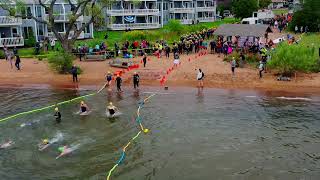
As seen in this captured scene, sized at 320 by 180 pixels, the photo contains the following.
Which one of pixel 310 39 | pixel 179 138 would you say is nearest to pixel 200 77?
pixel 179 138

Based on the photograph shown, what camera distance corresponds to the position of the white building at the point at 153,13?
240 ft

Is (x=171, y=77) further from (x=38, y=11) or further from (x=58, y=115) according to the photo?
(x=38, y=11)

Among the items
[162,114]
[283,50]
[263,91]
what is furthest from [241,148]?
[283,50]

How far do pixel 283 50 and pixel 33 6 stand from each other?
36.8m

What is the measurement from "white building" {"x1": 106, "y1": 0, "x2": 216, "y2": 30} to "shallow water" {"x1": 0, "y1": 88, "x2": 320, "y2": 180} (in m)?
37.7

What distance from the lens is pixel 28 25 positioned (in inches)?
2295

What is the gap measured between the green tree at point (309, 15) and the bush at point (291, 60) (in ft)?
105

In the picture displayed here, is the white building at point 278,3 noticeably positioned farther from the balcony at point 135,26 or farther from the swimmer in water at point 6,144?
the swimmer in water at point 6,144

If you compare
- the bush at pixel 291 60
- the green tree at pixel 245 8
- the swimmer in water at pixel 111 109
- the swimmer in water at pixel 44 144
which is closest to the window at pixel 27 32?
the swimmer in water at pixel 111 109

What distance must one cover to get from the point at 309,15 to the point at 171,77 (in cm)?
3757

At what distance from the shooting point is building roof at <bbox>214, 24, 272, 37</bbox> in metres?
44.7

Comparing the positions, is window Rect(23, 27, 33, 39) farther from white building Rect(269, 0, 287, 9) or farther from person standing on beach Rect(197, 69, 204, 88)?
white building Rect(269, 0, 287, 9)

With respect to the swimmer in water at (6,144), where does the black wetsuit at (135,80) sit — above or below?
above

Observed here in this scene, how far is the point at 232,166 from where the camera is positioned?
19438mm
